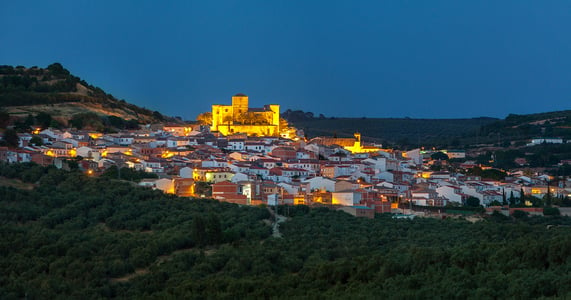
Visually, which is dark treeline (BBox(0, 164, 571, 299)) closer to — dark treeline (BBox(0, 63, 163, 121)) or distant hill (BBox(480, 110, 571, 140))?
dark treeline (BBox(0, 63, 163, 121))

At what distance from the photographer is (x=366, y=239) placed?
22.4 meters

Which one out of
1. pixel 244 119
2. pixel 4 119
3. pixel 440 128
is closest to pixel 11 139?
pixel 4 119

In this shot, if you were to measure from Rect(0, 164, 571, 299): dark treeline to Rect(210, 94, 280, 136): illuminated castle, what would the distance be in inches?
944

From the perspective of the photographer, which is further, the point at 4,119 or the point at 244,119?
the point at 244,119

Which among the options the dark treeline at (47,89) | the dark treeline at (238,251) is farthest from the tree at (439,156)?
the dark treeline at (238,251)

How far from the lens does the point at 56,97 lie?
5112 cm

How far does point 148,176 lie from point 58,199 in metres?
6.20

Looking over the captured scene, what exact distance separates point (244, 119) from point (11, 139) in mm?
20414

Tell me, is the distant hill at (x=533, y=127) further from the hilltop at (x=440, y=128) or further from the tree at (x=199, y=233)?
the tree at (x=199, y=233)

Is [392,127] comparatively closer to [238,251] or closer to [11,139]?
[11,139]

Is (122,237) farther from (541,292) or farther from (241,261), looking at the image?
(541,292)

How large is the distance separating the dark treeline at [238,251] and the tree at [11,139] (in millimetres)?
6230

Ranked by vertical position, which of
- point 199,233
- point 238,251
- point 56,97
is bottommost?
point 238,251

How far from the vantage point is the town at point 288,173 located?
30.7 m
